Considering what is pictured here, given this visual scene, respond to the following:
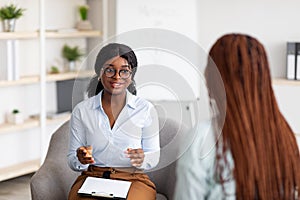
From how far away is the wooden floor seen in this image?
146 inches

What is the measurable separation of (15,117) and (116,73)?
204 centimetres

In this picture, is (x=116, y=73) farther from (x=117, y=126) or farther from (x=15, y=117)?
(x=15, y=117)

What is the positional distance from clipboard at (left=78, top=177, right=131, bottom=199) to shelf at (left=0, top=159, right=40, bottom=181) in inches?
74.0

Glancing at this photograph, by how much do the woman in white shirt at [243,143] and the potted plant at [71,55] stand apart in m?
2.92

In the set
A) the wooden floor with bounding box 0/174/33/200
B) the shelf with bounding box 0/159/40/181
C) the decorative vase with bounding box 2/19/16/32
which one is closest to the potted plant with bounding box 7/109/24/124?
the shelf with bounding box 0/159/40/181

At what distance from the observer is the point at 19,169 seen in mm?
3926

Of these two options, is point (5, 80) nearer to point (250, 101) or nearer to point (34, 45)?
point (34, 45)

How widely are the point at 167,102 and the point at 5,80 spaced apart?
191cm

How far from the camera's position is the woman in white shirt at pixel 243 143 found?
1.48 meters

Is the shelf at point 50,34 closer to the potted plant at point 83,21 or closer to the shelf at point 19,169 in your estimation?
the potted plant at point 83,21

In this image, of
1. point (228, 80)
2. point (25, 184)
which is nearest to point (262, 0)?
point (25, 184)

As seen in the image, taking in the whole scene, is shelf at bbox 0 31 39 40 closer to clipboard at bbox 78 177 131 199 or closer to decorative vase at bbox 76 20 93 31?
decorative vase at bbox 76 20 93 31

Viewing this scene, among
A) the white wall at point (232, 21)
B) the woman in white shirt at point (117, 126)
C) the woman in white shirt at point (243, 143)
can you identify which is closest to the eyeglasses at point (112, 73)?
the woman in white shirt at point (117, 126)

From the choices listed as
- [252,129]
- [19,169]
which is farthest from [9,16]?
[252,129]
